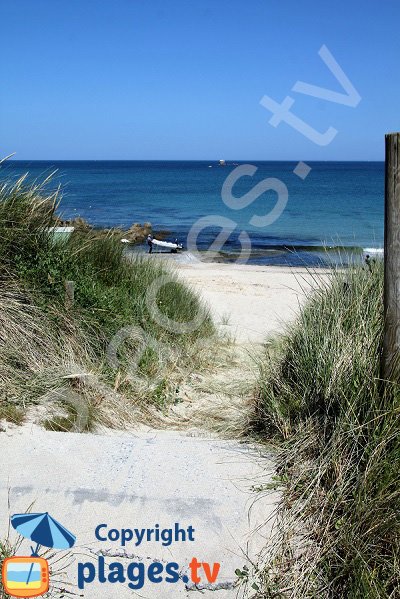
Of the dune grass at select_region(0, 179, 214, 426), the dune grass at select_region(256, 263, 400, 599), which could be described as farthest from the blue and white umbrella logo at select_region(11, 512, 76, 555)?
the dune grass at select_region(0, 179, 214, 426)

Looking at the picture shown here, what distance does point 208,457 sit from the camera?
401cm

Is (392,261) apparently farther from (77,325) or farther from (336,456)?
(77,325)

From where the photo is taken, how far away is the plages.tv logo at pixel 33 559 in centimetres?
283

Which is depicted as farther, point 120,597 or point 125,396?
point 125,396

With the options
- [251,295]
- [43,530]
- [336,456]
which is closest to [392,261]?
[336,456]

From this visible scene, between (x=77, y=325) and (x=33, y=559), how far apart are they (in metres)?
2.92

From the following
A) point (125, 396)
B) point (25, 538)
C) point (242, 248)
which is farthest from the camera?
point (242, 248)

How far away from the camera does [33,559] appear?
2.98 m

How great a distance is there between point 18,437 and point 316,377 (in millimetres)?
2019

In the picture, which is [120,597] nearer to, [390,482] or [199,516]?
[199,516]

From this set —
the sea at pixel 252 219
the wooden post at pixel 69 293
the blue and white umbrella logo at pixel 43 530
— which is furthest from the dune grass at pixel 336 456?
the sea at pixel 252 219

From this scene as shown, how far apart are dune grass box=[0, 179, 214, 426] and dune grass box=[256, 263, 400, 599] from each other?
142 cm

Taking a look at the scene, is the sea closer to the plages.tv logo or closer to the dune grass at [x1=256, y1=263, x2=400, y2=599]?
the dune grass at [x1=256, y1=263, x2=400, y2=599]

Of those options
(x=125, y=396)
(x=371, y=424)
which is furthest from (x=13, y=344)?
(x=371, y=424)
